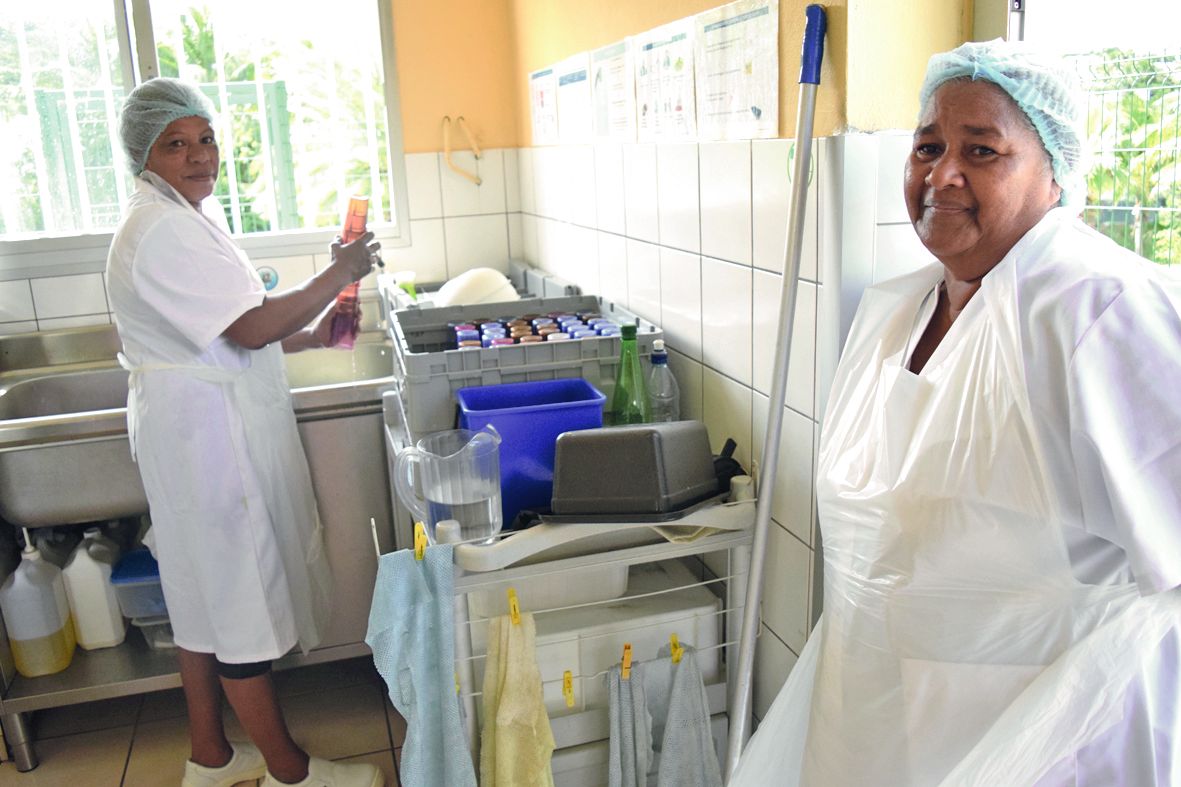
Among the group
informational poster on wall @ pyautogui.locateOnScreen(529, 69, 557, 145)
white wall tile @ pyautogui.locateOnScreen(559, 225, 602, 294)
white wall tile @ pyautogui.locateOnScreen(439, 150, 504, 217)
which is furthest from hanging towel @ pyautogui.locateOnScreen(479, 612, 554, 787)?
white wall tile @ pyautogui.locateOnScreen(439, 150, 504, 217)

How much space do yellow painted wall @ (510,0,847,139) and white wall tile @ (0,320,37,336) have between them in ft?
4.38

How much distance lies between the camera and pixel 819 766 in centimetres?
115

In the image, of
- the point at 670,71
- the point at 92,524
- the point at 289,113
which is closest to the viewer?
the point at 670,71

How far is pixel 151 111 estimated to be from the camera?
1694 millimetres

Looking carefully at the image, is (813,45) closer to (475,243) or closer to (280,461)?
(280,461)

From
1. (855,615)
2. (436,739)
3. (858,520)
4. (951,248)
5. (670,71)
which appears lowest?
(436,739)

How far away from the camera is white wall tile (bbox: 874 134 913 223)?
4.08ft

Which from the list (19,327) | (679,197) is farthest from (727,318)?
(19,327)

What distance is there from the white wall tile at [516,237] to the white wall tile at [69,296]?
107 cm

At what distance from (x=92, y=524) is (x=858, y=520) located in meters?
1.88

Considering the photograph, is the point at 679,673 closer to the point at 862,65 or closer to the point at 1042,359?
the point at 1042,359

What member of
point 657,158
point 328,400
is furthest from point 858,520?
point 328,400

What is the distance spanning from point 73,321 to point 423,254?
0.90 metres

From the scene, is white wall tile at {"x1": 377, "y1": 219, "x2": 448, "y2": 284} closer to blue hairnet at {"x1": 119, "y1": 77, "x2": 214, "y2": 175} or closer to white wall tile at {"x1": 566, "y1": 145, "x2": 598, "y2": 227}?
white wall tile at {"x1": 566, "y1": 145, "x2": 598, "y2": 227}
